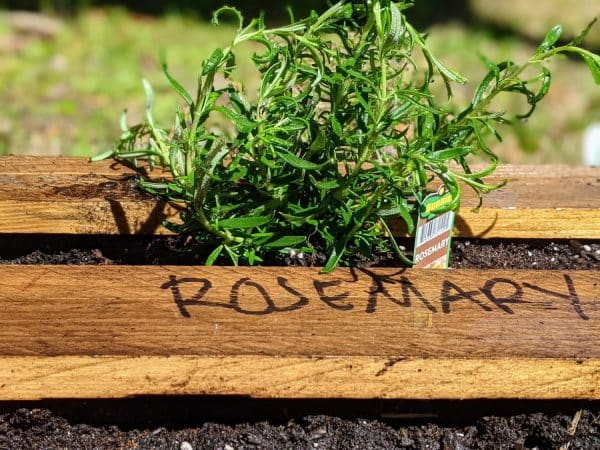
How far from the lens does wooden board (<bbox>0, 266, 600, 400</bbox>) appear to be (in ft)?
4.18

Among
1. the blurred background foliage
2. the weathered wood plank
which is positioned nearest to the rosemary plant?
the weathered wood plank

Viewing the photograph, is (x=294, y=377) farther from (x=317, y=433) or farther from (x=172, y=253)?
(x=172, y=253)

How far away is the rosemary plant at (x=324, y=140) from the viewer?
4.54 ft

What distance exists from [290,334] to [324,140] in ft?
1.08

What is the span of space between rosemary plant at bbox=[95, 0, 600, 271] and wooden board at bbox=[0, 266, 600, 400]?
0.33 ft

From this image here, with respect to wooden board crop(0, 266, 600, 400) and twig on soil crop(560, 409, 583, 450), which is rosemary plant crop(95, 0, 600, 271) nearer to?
wooden board crop(0, 266, 600, 400)

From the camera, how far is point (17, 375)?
4.14 ft

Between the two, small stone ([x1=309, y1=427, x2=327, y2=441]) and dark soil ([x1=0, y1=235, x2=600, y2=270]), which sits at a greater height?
dark soil ([x1=0, y1=235, x2=600, y2=270])

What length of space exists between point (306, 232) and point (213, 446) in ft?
1.47

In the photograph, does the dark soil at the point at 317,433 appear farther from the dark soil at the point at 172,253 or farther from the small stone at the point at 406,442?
the dark soil at the point at 172,253

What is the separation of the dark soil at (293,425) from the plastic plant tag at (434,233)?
0.30 m

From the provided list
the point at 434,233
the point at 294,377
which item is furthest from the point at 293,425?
the point at 434,233

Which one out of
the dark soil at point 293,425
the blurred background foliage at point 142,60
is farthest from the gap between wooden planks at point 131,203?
the blurred background foliage at point 142,60

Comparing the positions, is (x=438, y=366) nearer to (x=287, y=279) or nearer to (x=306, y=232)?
(x=287, y=279)
